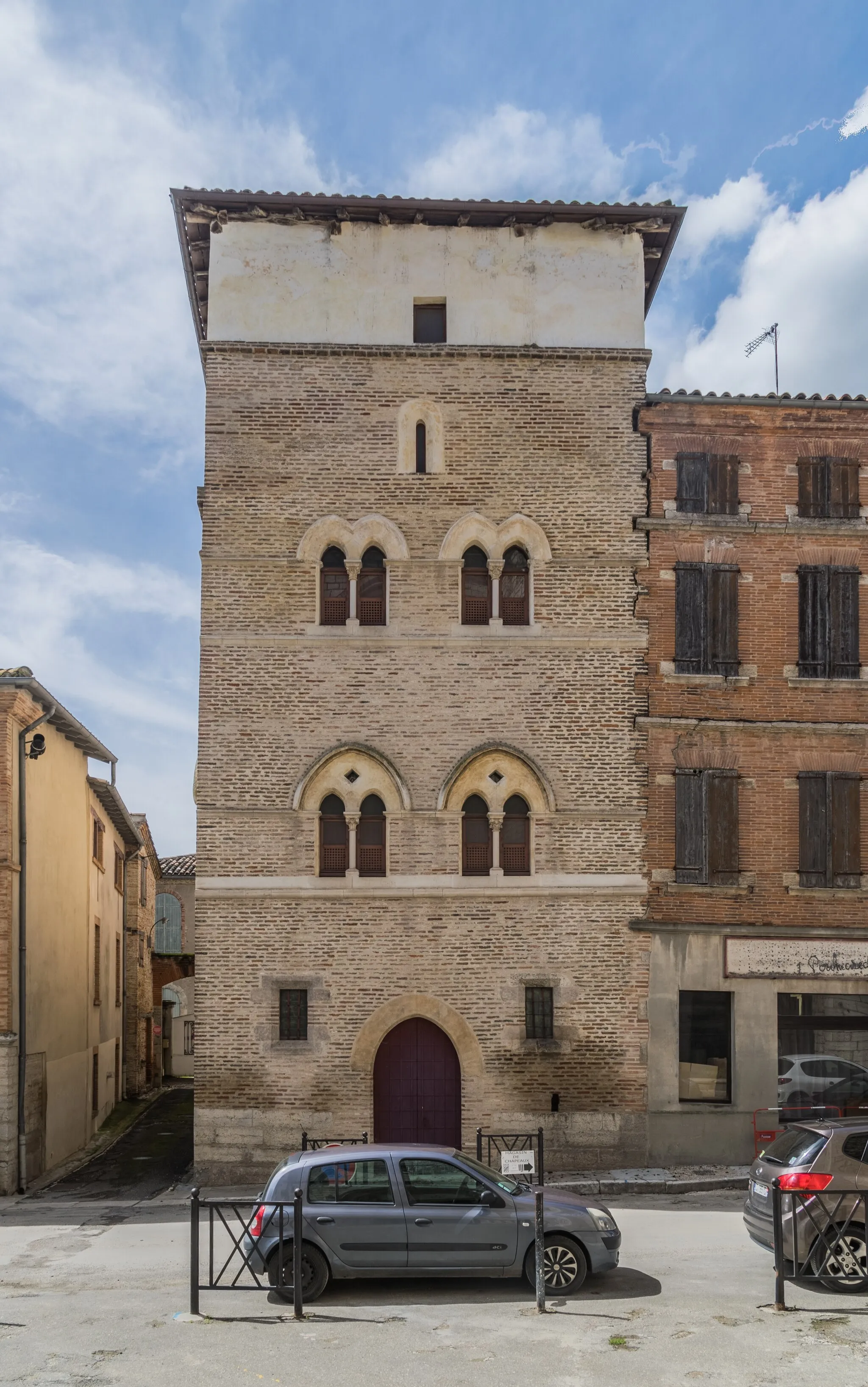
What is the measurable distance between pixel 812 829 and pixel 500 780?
5.23 metres

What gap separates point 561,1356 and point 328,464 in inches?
574

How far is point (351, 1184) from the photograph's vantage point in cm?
1203

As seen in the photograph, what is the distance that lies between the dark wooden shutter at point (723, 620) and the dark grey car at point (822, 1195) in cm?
932

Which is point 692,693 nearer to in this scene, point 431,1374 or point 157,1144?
point 431,1374

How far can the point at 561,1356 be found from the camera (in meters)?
10.1

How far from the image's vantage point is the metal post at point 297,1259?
11219mm

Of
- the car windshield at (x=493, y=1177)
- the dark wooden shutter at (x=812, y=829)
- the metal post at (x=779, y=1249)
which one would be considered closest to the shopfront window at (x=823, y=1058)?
the dark wooden shutter at (x=812, y=829)

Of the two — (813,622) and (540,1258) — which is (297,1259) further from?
(813,622)

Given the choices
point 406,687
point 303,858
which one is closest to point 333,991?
point 303,858

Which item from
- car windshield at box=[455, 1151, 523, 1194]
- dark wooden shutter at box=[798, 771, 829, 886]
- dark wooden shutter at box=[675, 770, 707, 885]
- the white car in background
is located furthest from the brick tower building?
car windshield at box=[455, 1151, 523, 1194]

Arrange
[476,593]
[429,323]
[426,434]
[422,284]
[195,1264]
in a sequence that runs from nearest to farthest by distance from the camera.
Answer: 1. [195,1264]
2. [476,593]
3. [426,434]
4. [422,284]
5. [429,323]

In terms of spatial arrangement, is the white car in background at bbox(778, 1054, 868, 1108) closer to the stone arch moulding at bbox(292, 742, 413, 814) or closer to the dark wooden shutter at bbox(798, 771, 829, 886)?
the dark wooden shutter at bbox(798, 771, 829, 886)

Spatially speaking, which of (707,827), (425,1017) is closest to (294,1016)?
(425,1017)

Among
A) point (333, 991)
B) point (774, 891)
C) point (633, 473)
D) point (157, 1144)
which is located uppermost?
point (633, 473)
